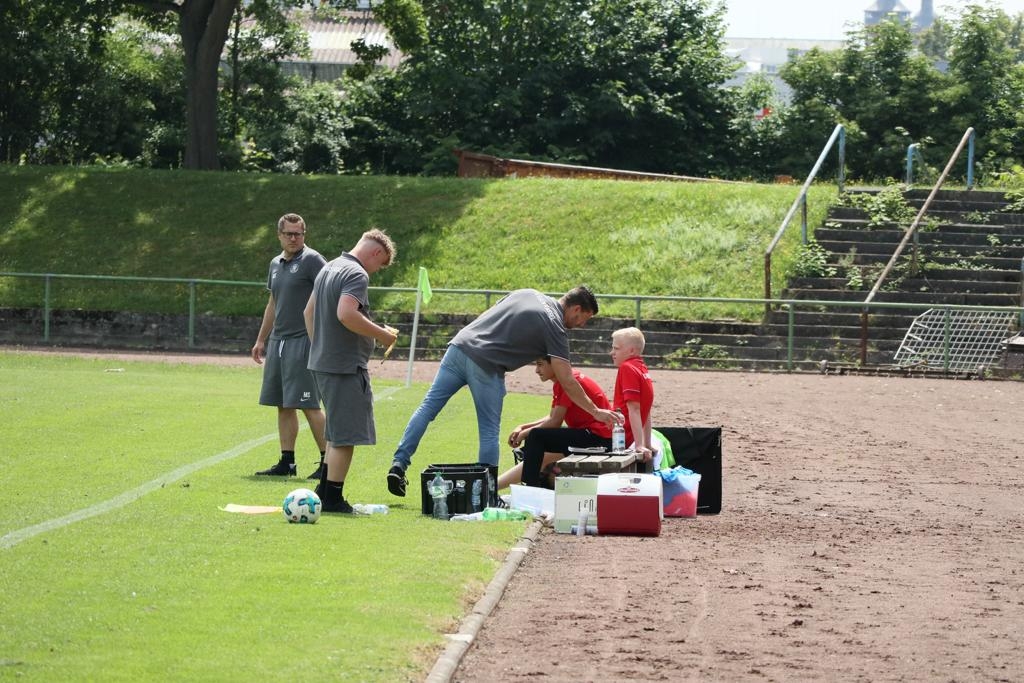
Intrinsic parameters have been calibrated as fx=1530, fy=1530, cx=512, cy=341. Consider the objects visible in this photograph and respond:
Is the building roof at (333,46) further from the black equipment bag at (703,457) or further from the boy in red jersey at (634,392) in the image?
the boy in red jersey at (634,392)

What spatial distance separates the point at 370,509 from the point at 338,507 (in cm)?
22

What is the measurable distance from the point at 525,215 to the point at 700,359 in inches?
295

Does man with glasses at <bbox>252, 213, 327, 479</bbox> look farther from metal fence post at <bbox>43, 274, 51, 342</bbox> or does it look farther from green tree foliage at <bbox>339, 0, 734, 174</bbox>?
green tree foliage at <bbox>339, 0, 734, 174</bbox>

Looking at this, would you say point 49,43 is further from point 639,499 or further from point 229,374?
point 639,499

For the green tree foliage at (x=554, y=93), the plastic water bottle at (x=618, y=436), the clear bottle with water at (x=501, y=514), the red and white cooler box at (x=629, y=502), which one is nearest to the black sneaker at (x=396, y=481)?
the clear bottle with water at (x=501, y=514)

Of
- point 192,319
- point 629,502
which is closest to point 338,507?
point 629,502

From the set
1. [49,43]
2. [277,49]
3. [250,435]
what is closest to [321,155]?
[277,49]

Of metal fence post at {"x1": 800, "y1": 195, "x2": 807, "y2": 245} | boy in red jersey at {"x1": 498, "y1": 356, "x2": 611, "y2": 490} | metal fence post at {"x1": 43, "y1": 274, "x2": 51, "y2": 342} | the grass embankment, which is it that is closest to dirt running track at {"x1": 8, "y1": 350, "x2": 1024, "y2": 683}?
boy in red jersey at {"x1": 498, "y1": 356, "x2": 611, "y2": 490}

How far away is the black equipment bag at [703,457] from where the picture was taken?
11469 millimetres

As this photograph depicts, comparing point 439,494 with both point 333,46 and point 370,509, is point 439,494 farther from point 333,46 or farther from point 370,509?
point 333,46

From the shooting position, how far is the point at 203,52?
124ft

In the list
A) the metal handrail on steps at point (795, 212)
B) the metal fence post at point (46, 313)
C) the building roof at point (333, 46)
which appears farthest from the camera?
the building roof at point (333, 46)

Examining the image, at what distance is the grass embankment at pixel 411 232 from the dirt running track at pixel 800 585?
622 inches

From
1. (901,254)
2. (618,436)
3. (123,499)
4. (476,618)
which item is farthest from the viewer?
(901,254)
